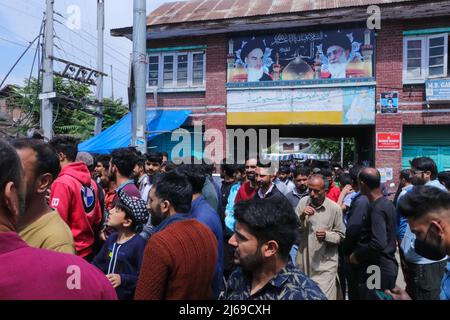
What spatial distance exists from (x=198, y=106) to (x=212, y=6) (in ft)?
12.3

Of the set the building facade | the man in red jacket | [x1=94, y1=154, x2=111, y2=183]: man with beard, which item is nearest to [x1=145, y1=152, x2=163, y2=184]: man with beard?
[x1=94, y1=154, x2=111, y2=183]: man with beard

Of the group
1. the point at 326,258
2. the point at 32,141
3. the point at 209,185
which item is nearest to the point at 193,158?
the point at 209,185

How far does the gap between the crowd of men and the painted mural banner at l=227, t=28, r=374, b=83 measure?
22.7ft

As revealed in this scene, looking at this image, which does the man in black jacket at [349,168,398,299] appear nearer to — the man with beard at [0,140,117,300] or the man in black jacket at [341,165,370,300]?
the man in black jacket at [341,165,370,300]

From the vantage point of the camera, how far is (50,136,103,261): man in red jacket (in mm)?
3008

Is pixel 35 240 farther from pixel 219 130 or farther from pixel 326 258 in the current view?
pixel 219 130

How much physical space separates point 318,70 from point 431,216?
9.81 m

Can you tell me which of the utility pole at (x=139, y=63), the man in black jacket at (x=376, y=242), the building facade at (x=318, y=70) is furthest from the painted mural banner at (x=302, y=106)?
the man in black jacket at (x=376, y=242)

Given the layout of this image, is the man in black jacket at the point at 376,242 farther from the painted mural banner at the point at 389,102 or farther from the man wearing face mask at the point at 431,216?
the painted mural banner at the point at 389,102

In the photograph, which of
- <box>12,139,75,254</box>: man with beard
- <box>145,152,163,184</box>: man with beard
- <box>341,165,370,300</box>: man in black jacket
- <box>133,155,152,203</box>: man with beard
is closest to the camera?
<box>12,139,75,254</box>: man with beard

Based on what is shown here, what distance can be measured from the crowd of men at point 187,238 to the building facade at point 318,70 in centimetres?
652

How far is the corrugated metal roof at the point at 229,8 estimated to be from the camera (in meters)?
11.2

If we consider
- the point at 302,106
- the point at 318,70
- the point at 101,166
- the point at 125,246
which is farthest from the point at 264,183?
the point at 318,70

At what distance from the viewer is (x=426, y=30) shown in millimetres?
10438
